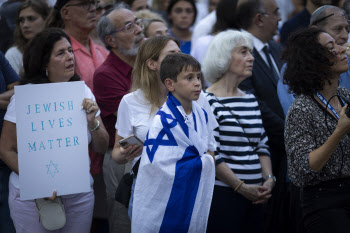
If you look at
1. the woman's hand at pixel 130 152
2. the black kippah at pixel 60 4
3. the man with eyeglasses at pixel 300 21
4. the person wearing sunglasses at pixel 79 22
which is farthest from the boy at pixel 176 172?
the man with eyeglasses at pixel 300 21

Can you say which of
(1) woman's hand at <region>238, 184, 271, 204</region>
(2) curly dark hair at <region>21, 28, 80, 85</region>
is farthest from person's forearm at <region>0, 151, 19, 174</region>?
(1) woman's hand at <region>238, 184, 271, 204</region>

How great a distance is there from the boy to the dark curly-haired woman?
63 cm

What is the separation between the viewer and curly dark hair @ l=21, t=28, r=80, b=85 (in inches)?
161

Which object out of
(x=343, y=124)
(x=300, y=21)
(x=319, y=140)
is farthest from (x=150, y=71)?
(x=300, y=21)

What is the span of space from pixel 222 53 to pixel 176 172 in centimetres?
168

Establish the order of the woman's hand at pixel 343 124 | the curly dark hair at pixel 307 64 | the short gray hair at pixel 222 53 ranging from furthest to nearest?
the short gray hair at pixel 222 53
the curly dark hair at pixel 307 64
the woman's hand at pixel 343 124

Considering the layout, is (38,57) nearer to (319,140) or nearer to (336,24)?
(319,140)

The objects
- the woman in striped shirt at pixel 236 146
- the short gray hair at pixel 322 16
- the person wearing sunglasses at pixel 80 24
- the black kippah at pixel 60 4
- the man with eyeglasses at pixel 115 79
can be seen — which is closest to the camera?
the woman in striped shirt at pixel 236 146

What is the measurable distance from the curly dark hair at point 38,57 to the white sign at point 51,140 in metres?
0.31

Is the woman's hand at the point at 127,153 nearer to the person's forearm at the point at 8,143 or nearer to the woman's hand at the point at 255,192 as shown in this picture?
the person's forearm at the point at 8,143

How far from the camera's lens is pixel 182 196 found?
3283mm

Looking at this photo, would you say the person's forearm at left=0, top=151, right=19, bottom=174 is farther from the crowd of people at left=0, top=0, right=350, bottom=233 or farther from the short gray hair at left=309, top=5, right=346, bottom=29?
the short gray hair at left=309, top=5, right=346, bottom=29

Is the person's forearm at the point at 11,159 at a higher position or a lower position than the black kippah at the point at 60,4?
lower

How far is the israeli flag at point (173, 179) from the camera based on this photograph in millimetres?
3283
